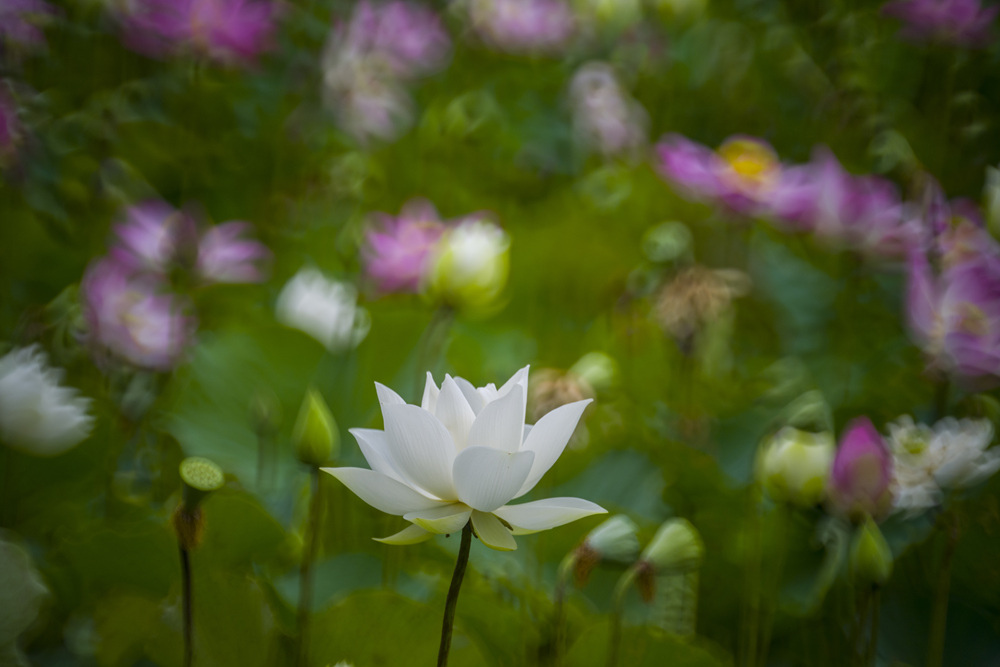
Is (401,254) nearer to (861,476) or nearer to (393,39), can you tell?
(861,476)

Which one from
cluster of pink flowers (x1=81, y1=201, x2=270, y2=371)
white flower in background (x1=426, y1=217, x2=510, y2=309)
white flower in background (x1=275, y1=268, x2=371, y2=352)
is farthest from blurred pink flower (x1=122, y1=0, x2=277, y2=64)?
white flower in background (x1=426, y1=217, x2=510, y2=309)

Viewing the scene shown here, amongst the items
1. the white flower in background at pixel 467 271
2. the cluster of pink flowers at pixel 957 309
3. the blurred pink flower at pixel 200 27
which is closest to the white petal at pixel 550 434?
the white flower in background at pixel 467 271

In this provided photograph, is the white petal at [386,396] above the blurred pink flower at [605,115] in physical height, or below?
below

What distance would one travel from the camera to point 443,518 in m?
0.27

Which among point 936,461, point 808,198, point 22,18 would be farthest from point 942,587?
point 22,18

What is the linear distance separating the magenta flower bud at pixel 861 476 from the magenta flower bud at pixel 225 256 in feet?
1.97

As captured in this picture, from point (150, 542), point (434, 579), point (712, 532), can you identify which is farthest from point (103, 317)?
point (712, 532)

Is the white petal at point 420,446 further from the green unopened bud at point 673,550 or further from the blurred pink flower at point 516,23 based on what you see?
the blurred pink flower at point 516,23

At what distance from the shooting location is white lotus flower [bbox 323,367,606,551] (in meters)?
0.26

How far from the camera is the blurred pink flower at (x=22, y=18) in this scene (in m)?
0.74

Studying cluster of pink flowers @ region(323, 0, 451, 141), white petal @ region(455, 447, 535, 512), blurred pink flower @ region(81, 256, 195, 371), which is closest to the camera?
white petal @ region(455, 447, 535, 512)

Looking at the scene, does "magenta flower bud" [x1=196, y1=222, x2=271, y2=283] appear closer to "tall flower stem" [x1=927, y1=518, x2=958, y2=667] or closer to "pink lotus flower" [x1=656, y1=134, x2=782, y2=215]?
"pink lotus flower" [x1=656, y1=134, x2=782, y2=215]

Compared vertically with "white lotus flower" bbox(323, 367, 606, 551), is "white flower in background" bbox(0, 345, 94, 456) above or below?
below

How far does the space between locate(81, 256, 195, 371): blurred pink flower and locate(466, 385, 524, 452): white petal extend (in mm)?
446
